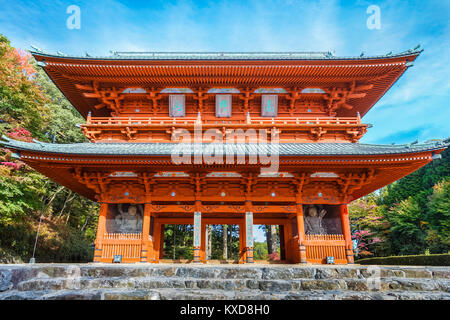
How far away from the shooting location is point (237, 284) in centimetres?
610

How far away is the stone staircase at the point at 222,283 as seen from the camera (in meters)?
5.16

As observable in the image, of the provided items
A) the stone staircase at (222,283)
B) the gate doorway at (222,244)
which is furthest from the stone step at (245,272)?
the gate doorway at (222,244)

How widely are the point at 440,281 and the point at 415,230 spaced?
19.8 metres

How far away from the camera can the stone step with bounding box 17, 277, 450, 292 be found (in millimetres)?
5965

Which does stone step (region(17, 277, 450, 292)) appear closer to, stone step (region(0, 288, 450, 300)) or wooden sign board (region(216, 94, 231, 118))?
stone step (region(0, 288, 450, 300))

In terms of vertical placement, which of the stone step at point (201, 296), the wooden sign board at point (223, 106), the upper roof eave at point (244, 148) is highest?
the wooden sign board at point (223, 106)

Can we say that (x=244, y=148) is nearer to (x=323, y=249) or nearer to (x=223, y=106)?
(x=223, y=106)

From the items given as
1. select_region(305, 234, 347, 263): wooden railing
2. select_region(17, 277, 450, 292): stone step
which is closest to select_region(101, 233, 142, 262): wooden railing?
select_region(17, 277, 450, 292): stone step

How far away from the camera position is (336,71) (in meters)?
12.3

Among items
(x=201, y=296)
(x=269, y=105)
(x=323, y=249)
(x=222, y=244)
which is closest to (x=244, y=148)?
(x=269, y=105)

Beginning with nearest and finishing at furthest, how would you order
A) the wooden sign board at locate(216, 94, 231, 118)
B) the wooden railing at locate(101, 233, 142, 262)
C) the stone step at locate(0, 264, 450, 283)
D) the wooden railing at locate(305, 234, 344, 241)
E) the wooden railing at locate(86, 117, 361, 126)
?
the stone step at locate(0, 264, 450, 283) < the wooden railing at locate(101, 233, 142, 262) < the wooden railing at locate(305, 234, 344, 241) < the wooden railing at locate(86, 117, 361, 126) < the wooden sign board at locate(216, 94, 231, 118)

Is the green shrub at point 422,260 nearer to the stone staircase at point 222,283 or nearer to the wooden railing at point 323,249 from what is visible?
the wooden railing at point 323,249
